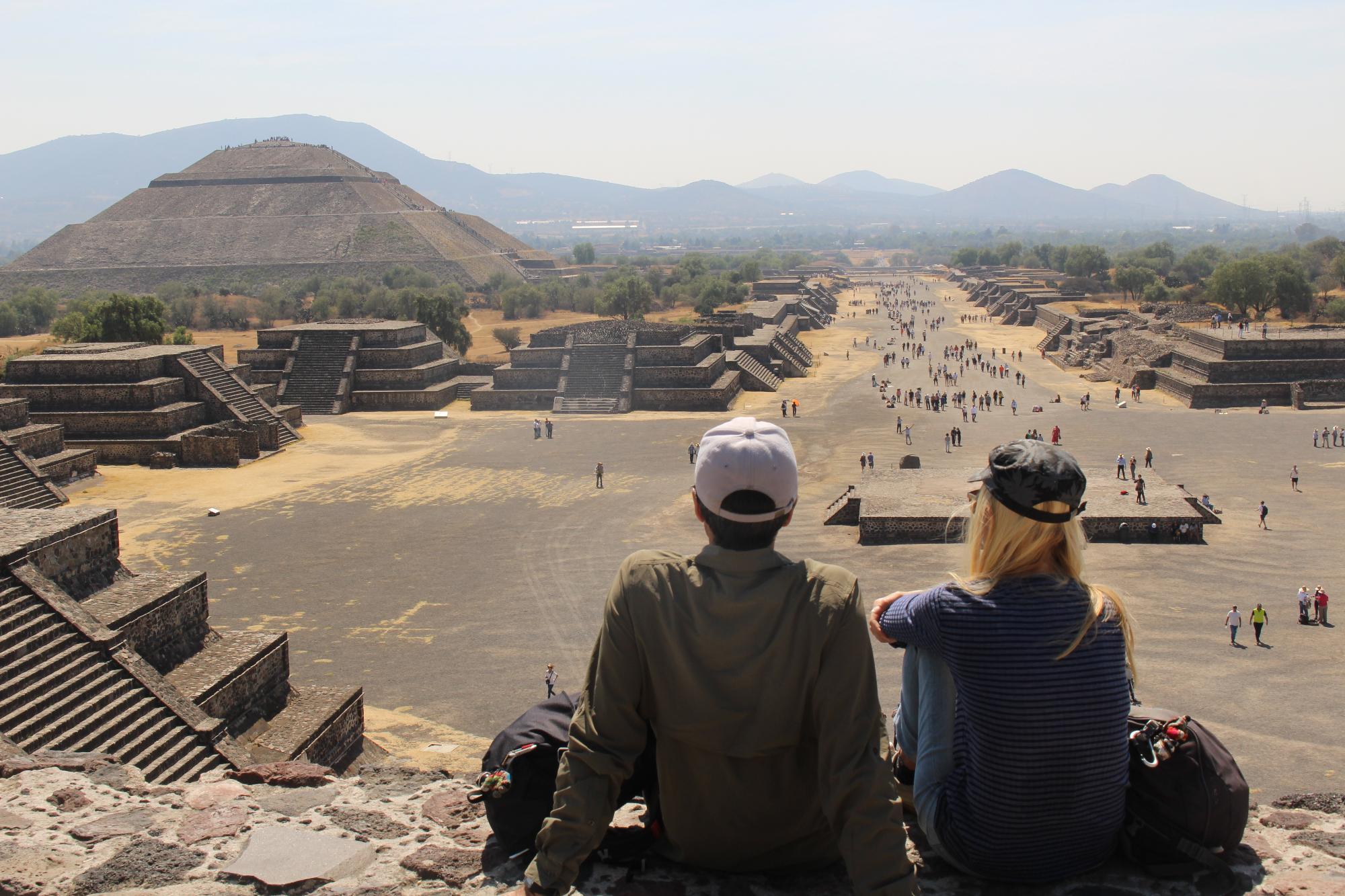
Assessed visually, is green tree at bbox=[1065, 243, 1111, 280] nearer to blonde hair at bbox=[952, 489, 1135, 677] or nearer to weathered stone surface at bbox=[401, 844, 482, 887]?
blonde hair at bbox=[952, 489, 1135, 677]

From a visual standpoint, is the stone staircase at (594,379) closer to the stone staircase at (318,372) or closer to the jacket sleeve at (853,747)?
the stone staircase at (318,372)

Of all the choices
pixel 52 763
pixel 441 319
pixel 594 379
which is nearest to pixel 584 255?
pixel 441 319

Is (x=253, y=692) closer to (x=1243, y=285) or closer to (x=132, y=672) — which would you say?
(x=132, y=672)

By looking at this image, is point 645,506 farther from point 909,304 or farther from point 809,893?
point 909,304

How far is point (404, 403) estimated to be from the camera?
119 feet

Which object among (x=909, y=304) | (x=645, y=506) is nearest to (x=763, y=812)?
(x=645, y=506)

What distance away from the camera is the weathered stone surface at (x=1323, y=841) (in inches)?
138

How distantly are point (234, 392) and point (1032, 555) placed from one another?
1208 inches

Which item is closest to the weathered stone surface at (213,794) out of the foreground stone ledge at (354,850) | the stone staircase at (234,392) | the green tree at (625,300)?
the foreground stone ledge at (354,850)

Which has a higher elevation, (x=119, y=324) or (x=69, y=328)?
(x=119, y=324)

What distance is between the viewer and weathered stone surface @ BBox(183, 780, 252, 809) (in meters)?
4.28

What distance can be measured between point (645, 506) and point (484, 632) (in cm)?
763

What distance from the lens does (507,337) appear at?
2050 inches

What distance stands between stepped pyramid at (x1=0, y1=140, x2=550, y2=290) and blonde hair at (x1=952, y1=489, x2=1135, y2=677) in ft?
275
